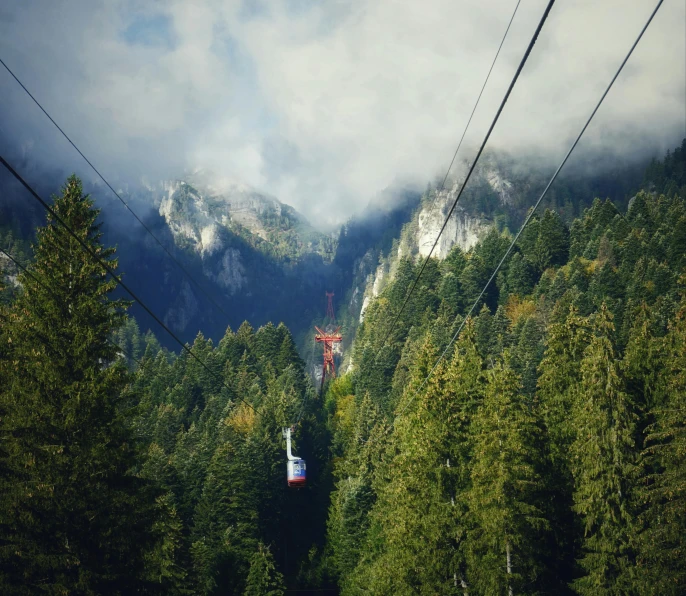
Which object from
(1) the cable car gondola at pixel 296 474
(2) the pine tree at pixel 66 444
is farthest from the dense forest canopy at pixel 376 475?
(1) the cable car gondola at pixel 296 474

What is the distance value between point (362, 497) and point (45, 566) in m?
28.5

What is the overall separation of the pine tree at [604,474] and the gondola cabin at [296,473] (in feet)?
75.7

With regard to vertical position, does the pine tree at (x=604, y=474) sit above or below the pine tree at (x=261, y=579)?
above

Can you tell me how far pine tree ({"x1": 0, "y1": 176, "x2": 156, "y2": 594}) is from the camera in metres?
16.5

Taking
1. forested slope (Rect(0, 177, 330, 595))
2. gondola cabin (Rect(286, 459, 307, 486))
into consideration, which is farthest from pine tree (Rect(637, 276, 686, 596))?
gondola cabin (Rect(286, 459, 307, 486))

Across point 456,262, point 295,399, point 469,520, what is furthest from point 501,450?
point 456,262

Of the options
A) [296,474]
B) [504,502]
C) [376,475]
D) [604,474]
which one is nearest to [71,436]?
[504,502]

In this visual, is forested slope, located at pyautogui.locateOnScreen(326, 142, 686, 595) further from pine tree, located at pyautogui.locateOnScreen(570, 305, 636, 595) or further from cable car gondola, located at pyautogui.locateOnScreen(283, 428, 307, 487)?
cable car gondola, located at pyautogui.locateOnScreen(283, 428, 307, 487)

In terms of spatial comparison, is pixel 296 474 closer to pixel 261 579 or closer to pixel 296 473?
pixel 296 473

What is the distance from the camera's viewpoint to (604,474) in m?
25.1

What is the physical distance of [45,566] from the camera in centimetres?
1617

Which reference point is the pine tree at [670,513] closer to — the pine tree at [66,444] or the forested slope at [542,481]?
the forested slope at [542,481]

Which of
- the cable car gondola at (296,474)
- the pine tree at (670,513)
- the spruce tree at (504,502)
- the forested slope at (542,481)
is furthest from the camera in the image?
the cable car gondola at (296,474)

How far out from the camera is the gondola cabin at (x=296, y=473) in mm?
45969
